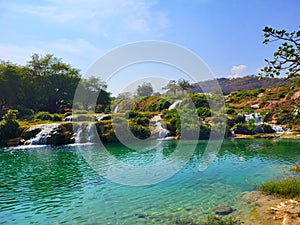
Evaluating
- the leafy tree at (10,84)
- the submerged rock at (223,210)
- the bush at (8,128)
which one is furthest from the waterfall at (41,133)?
the submerged rock at (223,210)

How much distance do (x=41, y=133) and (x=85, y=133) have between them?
6.62 meters

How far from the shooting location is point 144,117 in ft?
165

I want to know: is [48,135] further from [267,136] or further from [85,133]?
[267,136]

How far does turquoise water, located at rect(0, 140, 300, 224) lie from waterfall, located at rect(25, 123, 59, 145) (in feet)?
51.2

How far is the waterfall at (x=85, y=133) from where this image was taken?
40.5 meters

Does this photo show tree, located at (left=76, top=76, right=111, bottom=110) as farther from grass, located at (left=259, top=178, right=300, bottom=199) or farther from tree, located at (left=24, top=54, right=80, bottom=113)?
grass, located at (left=259, top=178, right=300, bottom=199)

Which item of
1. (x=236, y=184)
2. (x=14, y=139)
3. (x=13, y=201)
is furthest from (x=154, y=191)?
(x=14, y=139)

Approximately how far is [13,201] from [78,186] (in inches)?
148

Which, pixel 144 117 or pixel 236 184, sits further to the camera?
pixel 144 117

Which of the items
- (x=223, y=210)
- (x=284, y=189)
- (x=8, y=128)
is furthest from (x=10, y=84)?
(x=284, y=189)

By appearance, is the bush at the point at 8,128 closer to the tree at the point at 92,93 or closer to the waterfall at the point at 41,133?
the waterfall at the point at 41,133

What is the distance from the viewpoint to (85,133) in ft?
136

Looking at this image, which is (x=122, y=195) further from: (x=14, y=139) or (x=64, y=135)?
(x=14, y=139)

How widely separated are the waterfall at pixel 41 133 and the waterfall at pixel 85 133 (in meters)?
3.56
